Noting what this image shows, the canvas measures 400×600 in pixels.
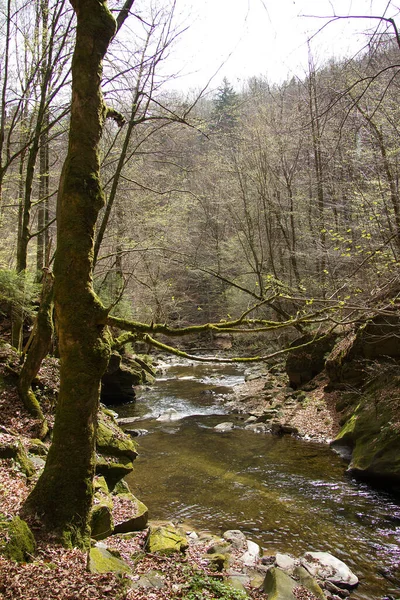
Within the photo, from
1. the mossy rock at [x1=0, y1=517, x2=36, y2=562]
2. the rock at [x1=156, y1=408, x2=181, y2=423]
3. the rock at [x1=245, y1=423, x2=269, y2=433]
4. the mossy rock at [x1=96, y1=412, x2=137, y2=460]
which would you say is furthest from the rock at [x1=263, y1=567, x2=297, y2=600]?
the rock at [x1=156, y1=408, x2=181, y2=423]

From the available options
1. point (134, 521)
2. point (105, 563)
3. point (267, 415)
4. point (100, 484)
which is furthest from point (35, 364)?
point (267, 415)

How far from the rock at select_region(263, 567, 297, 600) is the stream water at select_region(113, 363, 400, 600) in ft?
3.14

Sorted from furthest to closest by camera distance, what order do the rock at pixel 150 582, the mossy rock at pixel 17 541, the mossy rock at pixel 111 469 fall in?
the mossy rock at pixel 111 469 < the rock at pixel 150 582 < the mossy rock at pixel 17 541

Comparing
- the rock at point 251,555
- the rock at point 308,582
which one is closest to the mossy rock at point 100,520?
the rock at point 251,555

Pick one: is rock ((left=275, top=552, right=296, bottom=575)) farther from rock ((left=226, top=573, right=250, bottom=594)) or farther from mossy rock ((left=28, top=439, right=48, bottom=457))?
mossy rock ((left=28, top=439, right=48, bottom=457))

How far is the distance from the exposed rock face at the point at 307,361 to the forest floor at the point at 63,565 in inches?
350

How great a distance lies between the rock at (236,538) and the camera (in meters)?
5.29

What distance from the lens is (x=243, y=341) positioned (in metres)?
26.8

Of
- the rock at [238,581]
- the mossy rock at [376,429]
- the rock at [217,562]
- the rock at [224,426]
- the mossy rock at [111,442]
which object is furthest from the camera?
the rock at [224,426]

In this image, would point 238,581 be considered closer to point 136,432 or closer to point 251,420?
point 136,432

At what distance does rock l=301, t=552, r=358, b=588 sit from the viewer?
4613 millimetres

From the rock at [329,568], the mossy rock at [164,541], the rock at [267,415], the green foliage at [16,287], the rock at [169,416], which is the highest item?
the green foliage at [16,287]

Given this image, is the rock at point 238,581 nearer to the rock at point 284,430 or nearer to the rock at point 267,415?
the rock at point 284,430

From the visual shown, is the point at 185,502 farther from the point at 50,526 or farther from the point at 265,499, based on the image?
the point at 50,526
